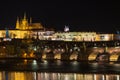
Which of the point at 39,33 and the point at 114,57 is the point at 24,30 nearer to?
the point at 39,33

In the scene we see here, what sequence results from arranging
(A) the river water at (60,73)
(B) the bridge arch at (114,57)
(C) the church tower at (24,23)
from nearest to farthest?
(A) the river water at (60,73), (B) the bridge arch at (114,57), (C) the church tower at (24,23)

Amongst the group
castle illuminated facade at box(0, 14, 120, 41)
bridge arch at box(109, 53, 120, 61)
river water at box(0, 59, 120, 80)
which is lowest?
river water at box(0, 59, 120, 80)

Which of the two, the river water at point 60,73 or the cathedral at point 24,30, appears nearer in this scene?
the river water at point 60,73

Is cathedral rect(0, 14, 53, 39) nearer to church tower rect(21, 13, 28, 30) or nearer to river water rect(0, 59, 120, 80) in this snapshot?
church tower rect(21, 13, 28, 30)

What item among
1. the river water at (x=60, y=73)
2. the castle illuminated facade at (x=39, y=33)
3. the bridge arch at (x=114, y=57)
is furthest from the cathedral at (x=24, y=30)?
the river water at (x=60, y=73)

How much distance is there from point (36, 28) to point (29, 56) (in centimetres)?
5986

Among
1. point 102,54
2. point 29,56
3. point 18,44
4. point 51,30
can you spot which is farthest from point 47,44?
point 51,30

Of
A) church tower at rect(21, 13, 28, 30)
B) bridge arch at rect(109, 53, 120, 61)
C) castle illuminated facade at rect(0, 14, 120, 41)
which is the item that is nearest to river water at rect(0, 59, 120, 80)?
bridge arch at rect(109, 53, 120, 61)

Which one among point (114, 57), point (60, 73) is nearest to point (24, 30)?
point (114, 57)

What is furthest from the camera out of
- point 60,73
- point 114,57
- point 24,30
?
point 24,30

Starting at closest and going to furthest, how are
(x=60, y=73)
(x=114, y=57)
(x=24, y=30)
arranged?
(x=60, y=73) < (x=114, y=57) < (x=24, y=30)

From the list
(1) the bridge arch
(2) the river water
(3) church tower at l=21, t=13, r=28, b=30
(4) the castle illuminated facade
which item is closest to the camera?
(2) the river water

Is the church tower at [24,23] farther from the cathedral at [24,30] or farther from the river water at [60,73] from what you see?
the river water at [60,73]

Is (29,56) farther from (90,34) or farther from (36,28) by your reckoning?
(36,28)
